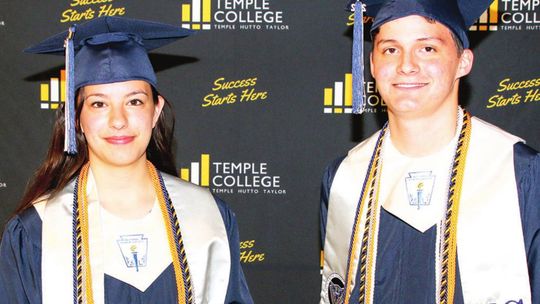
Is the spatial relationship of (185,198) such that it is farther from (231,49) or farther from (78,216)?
(231,49)

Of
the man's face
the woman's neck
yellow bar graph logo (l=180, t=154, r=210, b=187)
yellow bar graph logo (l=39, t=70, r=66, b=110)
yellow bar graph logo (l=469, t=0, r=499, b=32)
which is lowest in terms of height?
the woman's neck

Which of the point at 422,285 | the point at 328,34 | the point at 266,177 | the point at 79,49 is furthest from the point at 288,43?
the point at 422,285

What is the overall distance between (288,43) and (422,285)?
2.14 meters

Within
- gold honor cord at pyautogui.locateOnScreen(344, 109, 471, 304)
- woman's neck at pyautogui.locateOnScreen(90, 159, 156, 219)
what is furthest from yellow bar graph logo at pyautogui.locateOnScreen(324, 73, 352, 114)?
woman's neck at pyautogui.locateOnScreen(90, 159, 156, 219)

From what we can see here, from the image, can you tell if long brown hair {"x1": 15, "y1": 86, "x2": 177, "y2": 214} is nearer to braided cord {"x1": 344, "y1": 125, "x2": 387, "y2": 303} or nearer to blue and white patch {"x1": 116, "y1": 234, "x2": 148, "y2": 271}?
blue and white patch {"x1": 116, "y1": 234, "x2": 148, "y2": 271}

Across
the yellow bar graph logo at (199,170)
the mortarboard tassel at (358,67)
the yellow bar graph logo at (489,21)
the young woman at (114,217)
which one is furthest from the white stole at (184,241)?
the yellow bar graph logo at (489,21)

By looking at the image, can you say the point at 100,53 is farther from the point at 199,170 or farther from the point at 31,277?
the point at 199,170

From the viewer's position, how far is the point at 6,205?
4.56 m

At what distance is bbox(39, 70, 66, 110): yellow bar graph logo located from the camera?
14.9 feet

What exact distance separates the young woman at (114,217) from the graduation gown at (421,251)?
556 millimetres

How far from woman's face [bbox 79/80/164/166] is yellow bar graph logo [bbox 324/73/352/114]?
5.92 ft

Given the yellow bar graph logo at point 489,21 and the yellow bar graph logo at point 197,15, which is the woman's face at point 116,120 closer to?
the yellow bar graph logo at point 197,15

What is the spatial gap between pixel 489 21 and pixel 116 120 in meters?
2.47

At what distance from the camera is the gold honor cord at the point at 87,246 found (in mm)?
2811
